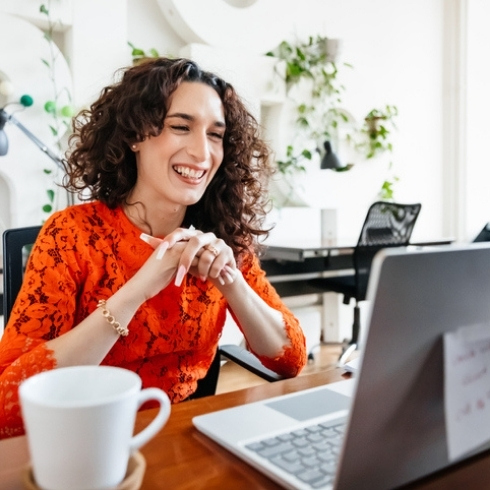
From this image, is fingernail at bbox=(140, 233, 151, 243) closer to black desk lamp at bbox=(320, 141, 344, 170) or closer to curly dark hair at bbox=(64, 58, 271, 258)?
curly dark hair at bbox=(64, 58, 271, 258)

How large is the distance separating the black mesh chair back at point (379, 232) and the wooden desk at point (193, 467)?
233cm

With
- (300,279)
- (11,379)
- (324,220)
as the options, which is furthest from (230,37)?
(11,379)

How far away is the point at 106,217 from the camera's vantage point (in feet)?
3.86

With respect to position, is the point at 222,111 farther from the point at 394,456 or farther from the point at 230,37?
the point at 230,37

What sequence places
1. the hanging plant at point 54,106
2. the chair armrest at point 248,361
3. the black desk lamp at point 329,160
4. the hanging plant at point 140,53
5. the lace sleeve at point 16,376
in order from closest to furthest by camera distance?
the lace sleeve at point 16,376, the chair armrest at point 248,361, the hanging plant at point 54,106, the hanging plant at point 140,53, the black desk lamp at point 329,160

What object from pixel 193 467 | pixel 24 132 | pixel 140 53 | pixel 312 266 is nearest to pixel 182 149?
pixel 193 467

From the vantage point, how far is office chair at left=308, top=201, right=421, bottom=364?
288 centimetres

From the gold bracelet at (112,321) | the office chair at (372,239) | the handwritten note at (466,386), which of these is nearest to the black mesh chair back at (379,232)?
the office chair at (372,239)

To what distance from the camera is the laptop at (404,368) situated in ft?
1.23

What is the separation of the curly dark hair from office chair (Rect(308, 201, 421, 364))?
1.58m

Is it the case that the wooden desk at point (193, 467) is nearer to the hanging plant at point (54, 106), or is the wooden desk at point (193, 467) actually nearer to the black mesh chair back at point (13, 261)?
the black mesh chair back at point (13, 261)

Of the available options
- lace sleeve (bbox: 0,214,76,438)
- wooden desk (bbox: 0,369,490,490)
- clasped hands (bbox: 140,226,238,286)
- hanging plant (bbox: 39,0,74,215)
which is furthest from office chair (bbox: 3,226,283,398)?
hanging plant (bbox: 39,0,74,215)

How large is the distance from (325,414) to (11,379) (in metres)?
0.50

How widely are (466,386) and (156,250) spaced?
625 millimetres
